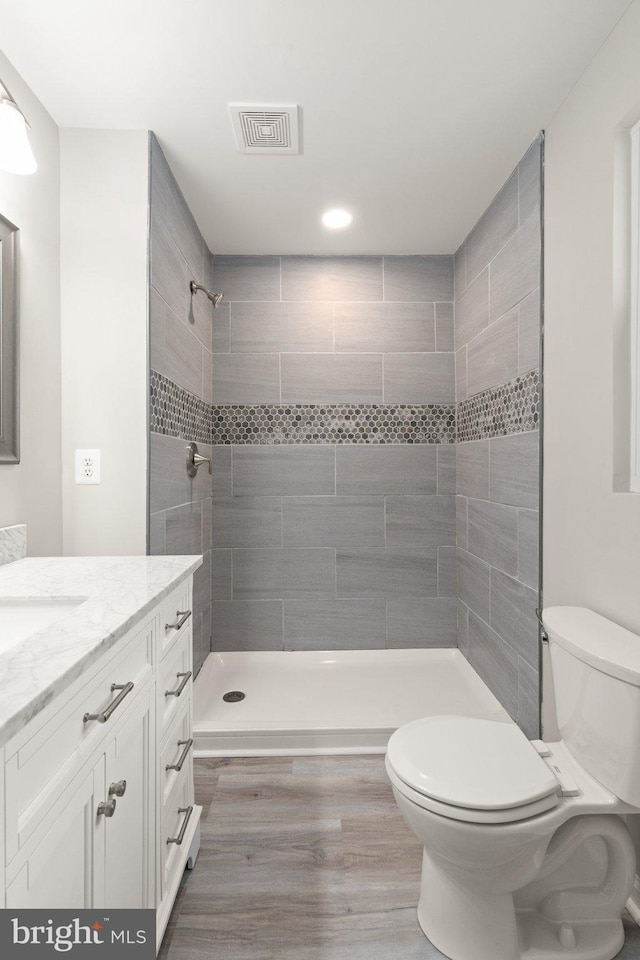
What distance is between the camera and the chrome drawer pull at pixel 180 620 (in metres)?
1.27

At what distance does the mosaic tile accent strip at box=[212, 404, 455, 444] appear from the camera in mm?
3006

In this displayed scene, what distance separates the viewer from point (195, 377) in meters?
2.62

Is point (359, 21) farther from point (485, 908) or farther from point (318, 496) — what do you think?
point (485, 908)

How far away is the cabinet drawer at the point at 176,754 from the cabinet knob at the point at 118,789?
25 centimetres

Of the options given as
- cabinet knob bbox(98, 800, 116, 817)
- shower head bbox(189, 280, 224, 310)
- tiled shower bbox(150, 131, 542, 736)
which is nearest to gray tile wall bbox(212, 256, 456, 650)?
tiled shower bbox(150, 131, 542, 736)

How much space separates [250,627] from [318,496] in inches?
33.5

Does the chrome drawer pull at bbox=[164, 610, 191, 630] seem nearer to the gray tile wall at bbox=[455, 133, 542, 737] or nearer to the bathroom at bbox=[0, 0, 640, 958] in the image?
the bathroom at bbox=[0, 0, 640, 958]

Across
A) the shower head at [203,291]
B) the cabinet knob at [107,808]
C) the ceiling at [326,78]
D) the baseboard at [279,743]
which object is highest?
the ceiling at [326,78]

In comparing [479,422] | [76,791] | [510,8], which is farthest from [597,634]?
[510,8]

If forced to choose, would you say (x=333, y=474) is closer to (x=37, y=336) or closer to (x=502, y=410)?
(x=502, y=410)

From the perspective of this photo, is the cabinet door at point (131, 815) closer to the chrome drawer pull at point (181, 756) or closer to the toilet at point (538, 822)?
the chrome drawer pull at point (181, 756)

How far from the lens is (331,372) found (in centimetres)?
300

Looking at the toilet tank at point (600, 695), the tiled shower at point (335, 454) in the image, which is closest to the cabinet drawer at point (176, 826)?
the toilet tank at point (600, 695)

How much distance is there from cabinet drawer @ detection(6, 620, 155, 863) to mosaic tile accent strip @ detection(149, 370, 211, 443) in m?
1.15
